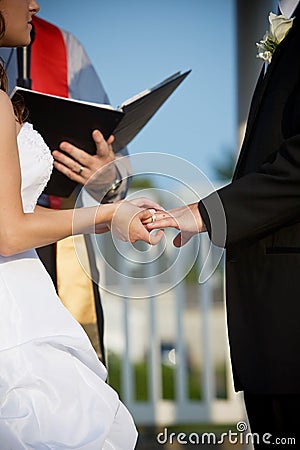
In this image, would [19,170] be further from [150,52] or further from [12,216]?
[150,52]

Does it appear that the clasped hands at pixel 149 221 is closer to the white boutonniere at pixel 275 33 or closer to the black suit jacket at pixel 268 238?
the black suit jacket at pixel 268 238

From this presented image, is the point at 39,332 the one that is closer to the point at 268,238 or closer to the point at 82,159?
the point at 268,238

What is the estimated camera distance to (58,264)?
120 inches

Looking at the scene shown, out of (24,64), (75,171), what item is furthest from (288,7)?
(24,64)

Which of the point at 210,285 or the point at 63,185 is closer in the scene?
the point at 63,185

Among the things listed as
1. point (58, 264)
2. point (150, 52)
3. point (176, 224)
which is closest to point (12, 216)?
point (176, 224)

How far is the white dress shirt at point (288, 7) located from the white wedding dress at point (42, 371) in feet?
2.40

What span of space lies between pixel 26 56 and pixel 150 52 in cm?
234

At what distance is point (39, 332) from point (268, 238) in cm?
61

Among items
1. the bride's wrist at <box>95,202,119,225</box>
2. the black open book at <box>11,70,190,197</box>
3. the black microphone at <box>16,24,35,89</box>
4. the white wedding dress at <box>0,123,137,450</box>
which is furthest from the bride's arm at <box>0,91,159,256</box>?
the black microphone at <box>16,24,35,89</box>

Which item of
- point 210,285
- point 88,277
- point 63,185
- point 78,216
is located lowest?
point 210,285

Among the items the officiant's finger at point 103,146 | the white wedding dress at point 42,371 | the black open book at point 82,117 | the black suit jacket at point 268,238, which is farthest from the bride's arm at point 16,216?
the officiant's finger at point 103,146

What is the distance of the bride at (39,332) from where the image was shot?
2045 mm

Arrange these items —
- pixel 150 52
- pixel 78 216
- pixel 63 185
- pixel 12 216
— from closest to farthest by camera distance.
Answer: pixel 12 216
pixel 78 216
pixel 63 185
pixel 150 52
